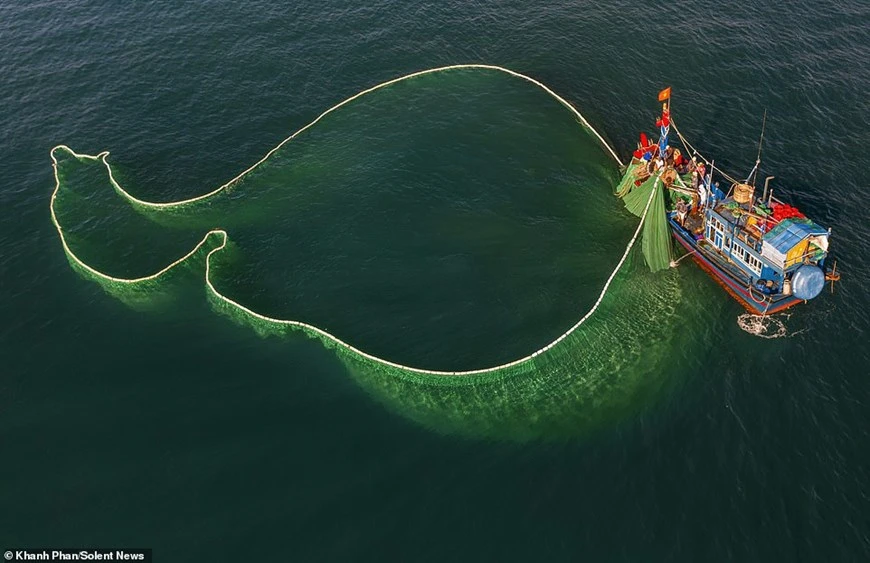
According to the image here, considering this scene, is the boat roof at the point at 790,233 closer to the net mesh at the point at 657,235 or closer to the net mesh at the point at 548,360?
the net mesh at the point at 657,235

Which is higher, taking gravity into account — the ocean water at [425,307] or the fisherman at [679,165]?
the fisherman at [679,165]

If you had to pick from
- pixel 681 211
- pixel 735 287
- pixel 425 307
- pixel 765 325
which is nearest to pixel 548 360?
pixel 425 307

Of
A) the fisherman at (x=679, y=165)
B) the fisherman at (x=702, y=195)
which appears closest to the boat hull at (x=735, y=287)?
the fisherman at (x=702, y=195)

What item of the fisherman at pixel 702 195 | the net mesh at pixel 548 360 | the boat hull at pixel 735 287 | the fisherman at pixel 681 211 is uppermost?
the fisherman at pixel 702 195

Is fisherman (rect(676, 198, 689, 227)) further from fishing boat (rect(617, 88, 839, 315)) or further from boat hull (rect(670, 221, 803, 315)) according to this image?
boat hull (rect(670, 221, 803, 315))

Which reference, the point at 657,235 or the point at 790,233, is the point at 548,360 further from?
the point at 790,233
